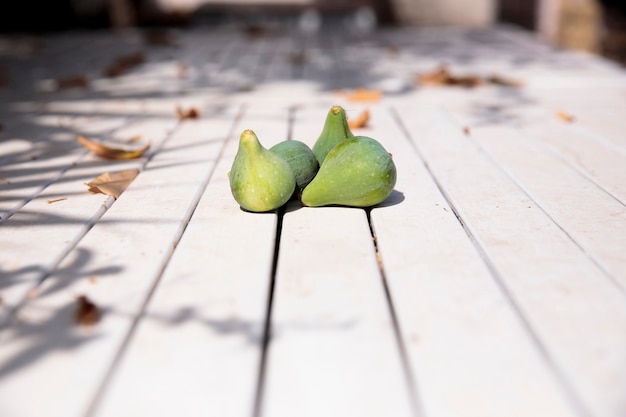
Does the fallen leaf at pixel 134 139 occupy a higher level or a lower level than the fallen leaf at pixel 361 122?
higher

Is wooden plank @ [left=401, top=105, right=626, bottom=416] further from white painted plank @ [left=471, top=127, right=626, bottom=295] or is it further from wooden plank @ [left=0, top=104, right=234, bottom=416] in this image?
wooden plank @ [left=0, top=104, right=234, bottom=416]

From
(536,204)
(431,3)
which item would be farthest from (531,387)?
(431,3)

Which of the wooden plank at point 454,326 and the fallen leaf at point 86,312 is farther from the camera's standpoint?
the fallen leaf at point 86,312

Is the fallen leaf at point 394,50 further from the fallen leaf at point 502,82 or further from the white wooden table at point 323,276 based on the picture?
the white wooden table at point 323,276

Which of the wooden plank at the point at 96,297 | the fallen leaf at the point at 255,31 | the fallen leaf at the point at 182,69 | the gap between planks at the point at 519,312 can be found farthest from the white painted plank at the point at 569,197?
the fallen leaf at the point at 255,31

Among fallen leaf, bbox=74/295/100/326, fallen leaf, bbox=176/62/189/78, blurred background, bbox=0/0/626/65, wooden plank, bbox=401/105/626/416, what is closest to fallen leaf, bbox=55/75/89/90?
fallen leaf, bbox=176/62/189/78

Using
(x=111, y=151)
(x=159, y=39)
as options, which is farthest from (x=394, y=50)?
(x=111, y=151)
